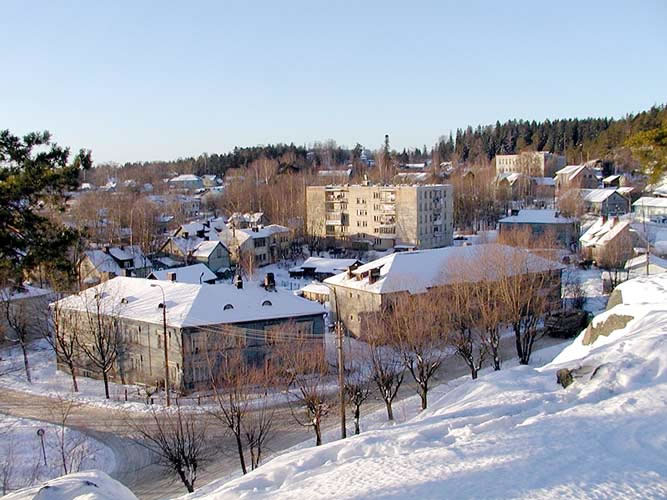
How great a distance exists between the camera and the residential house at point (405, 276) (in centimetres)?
3038

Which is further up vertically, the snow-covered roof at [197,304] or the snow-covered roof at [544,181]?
the snow-covered roof at [544,181]

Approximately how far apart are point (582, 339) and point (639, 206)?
49430 mm

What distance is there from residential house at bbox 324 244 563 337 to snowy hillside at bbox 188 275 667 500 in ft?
48.5

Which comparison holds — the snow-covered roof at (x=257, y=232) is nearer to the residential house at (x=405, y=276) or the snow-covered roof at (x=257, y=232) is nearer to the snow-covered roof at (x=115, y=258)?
the snow-covered roof at (x=115, y=258)

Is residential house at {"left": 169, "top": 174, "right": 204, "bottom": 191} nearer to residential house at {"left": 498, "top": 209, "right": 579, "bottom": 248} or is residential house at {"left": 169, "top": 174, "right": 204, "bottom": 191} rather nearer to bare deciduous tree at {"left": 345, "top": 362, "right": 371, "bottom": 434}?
residential house at {"left": 498, "top": 209, "right": 579, "bottom": 248}

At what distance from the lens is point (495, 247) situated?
31.3 m

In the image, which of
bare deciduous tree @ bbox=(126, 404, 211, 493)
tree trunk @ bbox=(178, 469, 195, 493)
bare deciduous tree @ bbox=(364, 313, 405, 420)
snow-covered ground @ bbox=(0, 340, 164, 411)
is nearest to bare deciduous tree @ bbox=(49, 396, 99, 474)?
snow-covered ground @ bbox=(0, 340, 164, 411)

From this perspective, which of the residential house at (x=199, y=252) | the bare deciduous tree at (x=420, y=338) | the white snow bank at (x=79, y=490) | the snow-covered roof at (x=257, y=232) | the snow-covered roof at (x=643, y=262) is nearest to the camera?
the white snow bank at (x=79, y=490)

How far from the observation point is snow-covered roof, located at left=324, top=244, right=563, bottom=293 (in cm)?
2948

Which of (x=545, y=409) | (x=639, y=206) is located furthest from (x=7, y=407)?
(x=639, y=206)

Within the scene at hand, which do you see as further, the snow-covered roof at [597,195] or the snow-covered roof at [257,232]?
the snow-covered roof at [597,195]

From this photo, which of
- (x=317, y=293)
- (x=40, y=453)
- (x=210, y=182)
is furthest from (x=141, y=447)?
(x=210, y=182)

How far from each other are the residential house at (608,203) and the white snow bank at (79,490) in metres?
67.6

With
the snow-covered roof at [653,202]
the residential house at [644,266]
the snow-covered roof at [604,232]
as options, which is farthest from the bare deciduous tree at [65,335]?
the snow-covered roof at [653,202]
